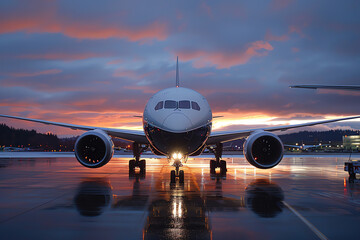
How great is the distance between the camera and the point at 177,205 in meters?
8.19

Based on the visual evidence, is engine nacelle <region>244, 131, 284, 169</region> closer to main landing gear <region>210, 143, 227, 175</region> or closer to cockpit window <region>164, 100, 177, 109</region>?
main landing gear <region>210, 143, 227, 175</region>

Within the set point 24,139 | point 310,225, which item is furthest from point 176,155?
point 24,139

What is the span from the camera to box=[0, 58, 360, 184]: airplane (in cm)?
1180

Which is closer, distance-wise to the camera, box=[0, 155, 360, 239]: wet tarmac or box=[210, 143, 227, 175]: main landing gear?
box=[0, 155, 360, 239]: wet tarmac

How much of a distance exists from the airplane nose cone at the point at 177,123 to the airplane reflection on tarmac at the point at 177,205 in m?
2.05

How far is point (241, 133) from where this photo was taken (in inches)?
651

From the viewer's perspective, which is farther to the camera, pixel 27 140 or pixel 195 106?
pixel 27 140

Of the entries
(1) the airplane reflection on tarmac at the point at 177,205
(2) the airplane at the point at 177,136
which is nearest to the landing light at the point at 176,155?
(2) the airplane at the point at 177,136

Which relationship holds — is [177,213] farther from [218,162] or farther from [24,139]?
[24,139]

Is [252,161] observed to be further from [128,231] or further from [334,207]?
[128,231]

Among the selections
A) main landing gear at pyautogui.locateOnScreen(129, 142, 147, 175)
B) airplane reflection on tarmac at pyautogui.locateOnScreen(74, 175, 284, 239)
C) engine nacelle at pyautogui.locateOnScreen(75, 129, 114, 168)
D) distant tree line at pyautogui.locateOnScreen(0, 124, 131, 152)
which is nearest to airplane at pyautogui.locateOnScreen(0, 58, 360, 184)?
engine nacelle at pyautogui.locateOnScreen(75, 129, 114, 168)

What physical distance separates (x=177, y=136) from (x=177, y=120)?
0.56m

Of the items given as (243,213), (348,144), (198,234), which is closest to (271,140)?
(243,213)

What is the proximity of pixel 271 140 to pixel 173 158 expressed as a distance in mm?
4735
